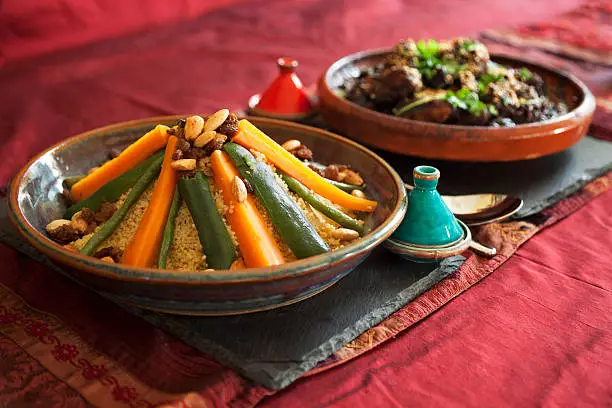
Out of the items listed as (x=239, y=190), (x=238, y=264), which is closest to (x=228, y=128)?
(x=239, y=190)

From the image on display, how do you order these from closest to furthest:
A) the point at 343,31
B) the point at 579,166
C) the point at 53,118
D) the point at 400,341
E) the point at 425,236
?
1. the point at 400,341
2. the point at 425,236
3. the point at 579,166
4. the point at 53,118
5. the point at 343,31

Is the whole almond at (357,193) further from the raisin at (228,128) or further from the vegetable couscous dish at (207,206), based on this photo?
the raisin at (228,128)

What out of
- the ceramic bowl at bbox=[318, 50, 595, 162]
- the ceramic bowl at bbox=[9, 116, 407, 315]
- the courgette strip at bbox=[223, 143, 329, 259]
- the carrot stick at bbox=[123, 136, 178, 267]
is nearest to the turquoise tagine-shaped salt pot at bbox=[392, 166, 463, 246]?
the ceramic bowl at bbox=[9, 116, 407, 315]

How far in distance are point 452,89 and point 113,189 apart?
92 centimetres

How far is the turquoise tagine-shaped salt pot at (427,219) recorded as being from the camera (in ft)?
3.52

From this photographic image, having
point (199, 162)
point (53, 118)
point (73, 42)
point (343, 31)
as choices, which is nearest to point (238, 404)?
point (199, 162)

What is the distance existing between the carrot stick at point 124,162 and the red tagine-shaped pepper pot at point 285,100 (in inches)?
23.1

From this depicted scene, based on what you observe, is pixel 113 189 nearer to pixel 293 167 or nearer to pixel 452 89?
pixel 293 167

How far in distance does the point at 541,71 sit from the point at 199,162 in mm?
1252

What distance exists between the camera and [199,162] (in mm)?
997

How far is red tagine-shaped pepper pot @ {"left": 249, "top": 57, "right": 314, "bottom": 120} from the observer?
164cm

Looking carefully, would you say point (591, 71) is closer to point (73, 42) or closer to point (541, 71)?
point (541, 71)

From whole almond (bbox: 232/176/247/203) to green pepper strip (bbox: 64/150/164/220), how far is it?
0.20m

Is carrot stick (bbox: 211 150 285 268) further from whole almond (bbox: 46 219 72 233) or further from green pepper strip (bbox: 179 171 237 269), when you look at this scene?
whole almond (bbox: 46 219 72 233)
